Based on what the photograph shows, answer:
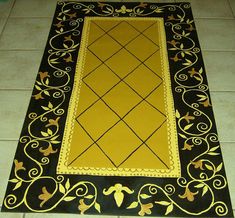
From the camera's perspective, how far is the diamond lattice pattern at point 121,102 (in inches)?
61.7

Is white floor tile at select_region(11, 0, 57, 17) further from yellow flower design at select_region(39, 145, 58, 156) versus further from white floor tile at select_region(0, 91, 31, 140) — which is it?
yellow flower design at select_region(39, 145, 58, 156)

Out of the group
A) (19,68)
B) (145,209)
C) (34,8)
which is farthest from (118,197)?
(34,8)

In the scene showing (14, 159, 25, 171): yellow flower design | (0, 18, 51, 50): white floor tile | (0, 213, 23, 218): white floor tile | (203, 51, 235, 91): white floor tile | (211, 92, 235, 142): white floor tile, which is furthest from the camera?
(0, 18, 51, 50): white floor tile

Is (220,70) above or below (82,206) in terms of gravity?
above

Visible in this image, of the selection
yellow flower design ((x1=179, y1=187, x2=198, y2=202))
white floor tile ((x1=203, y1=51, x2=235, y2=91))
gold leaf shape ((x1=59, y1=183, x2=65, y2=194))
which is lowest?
gold leaf shape ((x1=59, y1=183, x2=65, y2=194))

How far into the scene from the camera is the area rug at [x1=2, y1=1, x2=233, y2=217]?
1425 mm

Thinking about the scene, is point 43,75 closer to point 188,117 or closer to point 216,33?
point 188,117

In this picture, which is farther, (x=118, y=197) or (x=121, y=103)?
(x=121, y=103)

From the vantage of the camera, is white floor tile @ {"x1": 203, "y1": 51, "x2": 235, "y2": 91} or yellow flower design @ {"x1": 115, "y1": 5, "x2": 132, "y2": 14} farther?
yellow flower design @ {"x1": 115, "y1": 5, "x2": 132, "y2": 14}

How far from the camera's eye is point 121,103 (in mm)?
1787

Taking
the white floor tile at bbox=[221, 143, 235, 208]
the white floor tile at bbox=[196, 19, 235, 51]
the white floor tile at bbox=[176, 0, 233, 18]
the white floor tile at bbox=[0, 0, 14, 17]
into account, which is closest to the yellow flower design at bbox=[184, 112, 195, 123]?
the white floor tile at bbox=[221, 143, 235, 208]

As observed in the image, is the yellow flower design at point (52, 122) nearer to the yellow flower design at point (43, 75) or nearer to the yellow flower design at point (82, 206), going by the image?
the yellow flower design at point (43, 75)

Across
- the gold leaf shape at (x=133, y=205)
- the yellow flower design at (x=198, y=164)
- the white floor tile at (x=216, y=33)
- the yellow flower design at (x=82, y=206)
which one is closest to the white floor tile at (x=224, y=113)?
the yellow flower design at (x=198, y=164)

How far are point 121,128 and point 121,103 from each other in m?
0.18
